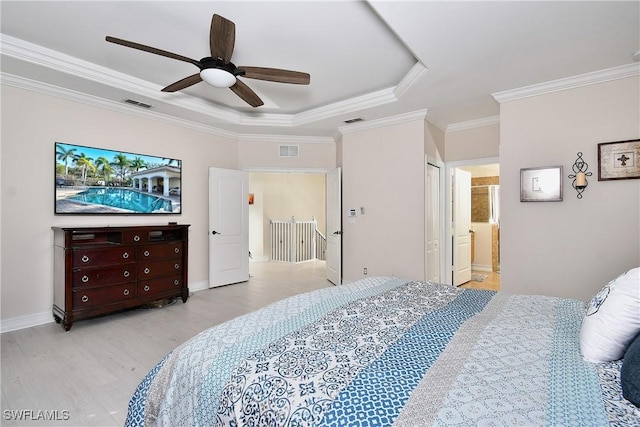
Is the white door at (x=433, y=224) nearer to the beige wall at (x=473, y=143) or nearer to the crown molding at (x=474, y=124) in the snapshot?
A: the beige wall at (x=473, y=143)

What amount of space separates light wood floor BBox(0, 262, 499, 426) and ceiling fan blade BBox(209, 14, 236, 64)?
254cm

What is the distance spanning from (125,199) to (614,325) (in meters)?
4.68

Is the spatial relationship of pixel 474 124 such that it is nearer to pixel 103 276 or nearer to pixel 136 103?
pixel 136 103

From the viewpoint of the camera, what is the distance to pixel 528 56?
284 cm

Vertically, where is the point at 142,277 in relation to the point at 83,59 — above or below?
below

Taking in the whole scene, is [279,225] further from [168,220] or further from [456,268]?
[456,268]

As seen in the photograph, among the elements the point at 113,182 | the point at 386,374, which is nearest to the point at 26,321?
the point at 113,182

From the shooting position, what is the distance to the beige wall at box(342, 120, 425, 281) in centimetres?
444

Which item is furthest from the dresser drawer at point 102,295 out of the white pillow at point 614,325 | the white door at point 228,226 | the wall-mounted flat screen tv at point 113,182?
the white pillow at point 614,325

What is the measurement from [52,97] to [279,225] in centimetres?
519

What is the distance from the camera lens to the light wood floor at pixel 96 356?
2002 mm

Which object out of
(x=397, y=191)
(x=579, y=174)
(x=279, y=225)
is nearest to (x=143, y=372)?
(x=397, y=191)

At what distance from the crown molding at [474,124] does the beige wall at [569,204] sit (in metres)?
0.91

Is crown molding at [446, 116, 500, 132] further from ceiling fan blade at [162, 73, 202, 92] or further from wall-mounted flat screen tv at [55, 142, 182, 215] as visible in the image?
wall-mounted flat screen tv at [55, 142, 182, 215]
